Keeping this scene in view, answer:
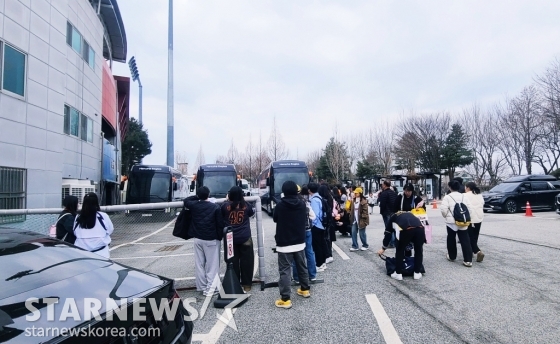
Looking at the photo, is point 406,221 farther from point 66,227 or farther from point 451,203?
point 66,227

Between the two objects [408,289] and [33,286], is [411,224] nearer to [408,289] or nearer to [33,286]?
[408,289]

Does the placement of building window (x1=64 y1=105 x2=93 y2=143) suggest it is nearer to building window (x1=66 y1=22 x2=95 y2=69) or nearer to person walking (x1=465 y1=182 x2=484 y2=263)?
building window (x1=66 y1=22 x2=95 y2=69)

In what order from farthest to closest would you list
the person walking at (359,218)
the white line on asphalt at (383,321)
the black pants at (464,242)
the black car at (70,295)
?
the person walking at (359,218) < the black pants at (464,242) < the white line on asphalt at (383,321) < the black car at (70,295)

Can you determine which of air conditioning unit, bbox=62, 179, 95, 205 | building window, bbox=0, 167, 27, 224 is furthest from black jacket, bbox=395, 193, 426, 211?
air conditioning unit, bbox=62, 179, 95, 205

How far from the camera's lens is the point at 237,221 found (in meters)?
5.62

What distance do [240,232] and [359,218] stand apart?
162 inches

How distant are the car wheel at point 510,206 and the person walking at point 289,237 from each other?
660 inches

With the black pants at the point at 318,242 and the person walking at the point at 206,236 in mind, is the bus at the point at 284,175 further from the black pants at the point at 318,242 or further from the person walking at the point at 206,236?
the person walking at the point at 206,236

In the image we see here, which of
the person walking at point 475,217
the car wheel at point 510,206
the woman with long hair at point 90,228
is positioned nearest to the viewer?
the woman with long hair at point 90,228

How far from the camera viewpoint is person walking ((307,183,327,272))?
653 cm

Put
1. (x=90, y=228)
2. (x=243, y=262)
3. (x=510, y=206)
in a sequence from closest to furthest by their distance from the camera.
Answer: (x=90, y=228) → (x=243, y=262) → (x=510, y=206)

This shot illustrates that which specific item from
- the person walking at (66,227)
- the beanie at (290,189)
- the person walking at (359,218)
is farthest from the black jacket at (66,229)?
the person walking at (359,218)

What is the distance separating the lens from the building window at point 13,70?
1094 centimetres

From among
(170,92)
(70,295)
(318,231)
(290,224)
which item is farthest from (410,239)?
(170,92)
